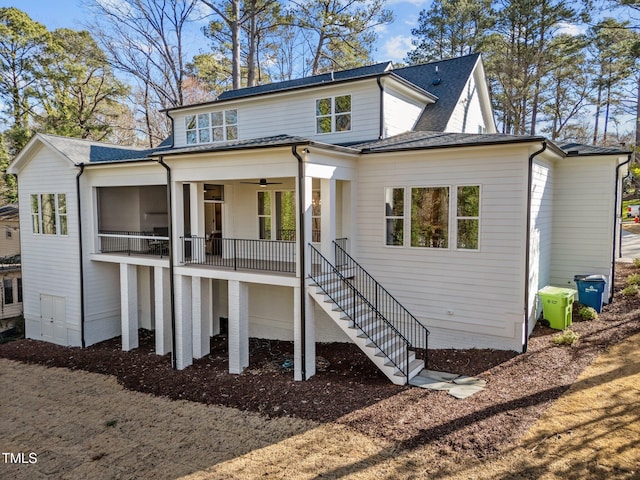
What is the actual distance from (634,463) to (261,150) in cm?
841

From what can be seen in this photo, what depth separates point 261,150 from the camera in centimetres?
971

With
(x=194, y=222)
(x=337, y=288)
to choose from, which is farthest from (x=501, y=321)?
(x=194, y=222)

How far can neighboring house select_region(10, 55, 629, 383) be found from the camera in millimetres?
9461

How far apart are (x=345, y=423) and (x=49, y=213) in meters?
13.1

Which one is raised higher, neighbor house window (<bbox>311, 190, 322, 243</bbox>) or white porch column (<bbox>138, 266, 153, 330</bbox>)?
neighbor house window (<bbox>311, 190, 322, 243</bbox>)

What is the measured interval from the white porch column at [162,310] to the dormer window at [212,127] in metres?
5.37

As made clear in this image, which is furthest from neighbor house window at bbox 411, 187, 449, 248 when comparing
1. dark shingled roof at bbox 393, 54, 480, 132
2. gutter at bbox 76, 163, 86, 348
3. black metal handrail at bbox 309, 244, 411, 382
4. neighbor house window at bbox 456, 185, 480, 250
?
gutter at bbox 76, 163, 86, 348

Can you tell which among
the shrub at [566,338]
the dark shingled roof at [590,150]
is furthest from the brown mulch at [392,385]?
the dark shingled roof at [590,150]

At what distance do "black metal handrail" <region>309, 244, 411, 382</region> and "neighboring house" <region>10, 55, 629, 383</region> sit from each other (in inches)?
2.2

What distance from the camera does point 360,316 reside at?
9.62m

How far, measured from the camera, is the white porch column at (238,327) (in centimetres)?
1057

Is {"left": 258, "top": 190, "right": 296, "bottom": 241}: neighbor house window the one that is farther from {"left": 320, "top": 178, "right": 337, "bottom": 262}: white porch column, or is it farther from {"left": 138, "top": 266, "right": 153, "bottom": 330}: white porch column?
{"left": 138, "top": 266, "right": 153, "bottom": 330}: white porch column

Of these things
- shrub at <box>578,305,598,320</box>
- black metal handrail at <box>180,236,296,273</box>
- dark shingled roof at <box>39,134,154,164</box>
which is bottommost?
shrub at <box>578,305,598,320</box>

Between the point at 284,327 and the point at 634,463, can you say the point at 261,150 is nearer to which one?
the point at 284,327
